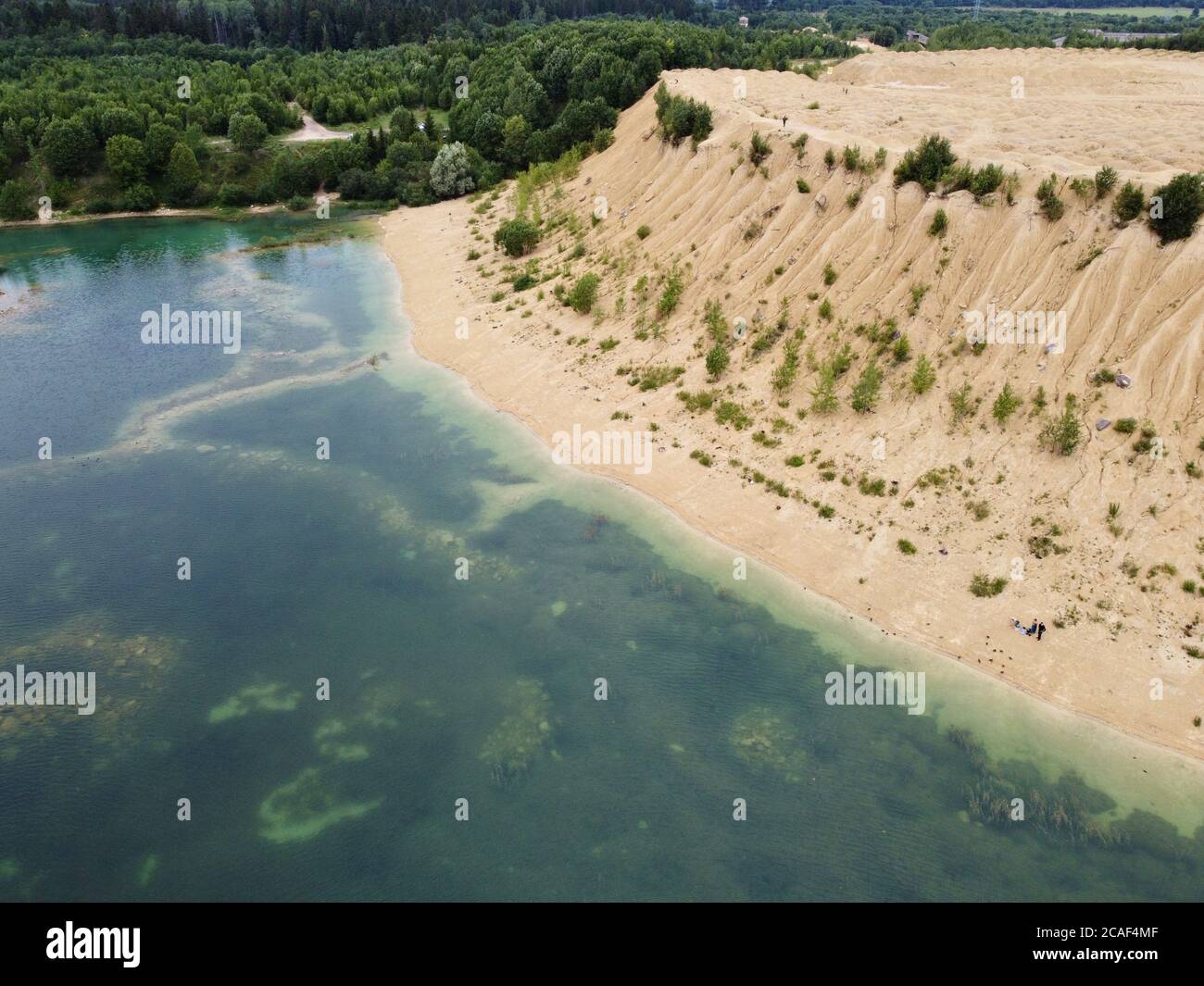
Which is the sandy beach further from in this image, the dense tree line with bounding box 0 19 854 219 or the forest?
the dense tree line with bounding box 0 19 854 219

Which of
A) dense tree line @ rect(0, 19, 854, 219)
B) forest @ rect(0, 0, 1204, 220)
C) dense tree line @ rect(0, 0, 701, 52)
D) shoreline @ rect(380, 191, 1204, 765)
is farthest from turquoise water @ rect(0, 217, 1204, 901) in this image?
dense tree line @ rect(0, 0, 701, 52)

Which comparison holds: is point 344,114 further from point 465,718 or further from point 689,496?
point 465,718

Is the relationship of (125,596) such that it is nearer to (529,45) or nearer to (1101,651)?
(1101,651)

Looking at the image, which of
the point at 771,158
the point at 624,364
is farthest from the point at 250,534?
the point at 771,158

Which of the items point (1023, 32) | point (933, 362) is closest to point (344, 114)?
point (933, 362)

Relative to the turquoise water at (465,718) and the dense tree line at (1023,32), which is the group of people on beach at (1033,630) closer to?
the turquoise water at (465,718)

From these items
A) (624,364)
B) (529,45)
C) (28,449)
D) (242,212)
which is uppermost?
(529,45)
